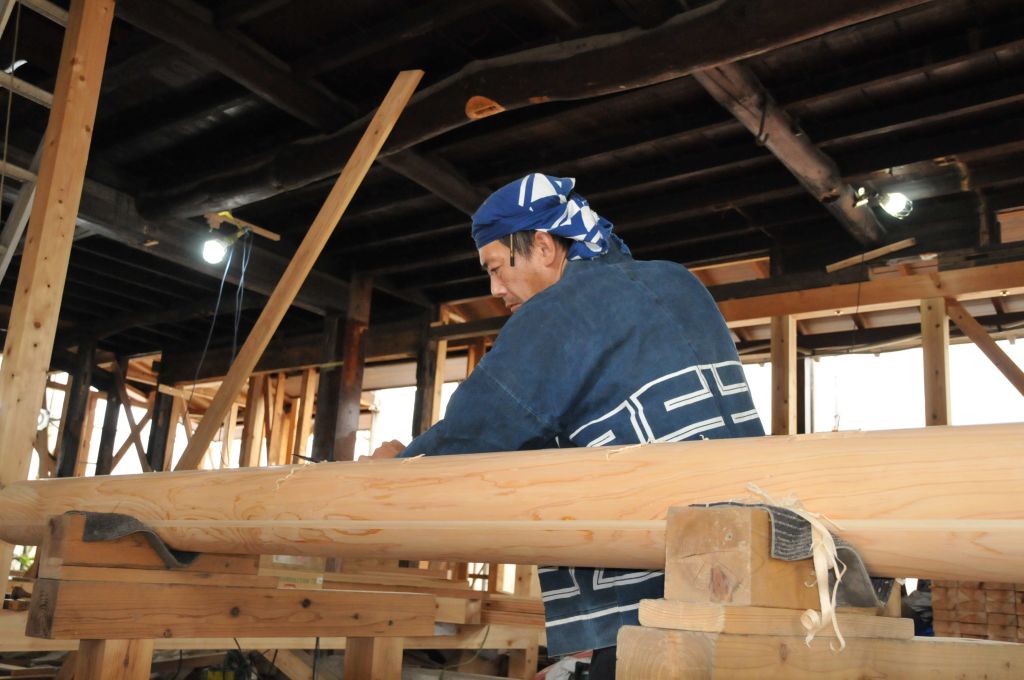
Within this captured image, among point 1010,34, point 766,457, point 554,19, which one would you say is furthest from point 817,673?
point 1010,34

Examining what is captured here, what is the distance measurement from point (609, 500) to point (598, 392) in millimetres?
442

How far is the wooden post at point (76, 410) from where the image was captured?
9.59 metres

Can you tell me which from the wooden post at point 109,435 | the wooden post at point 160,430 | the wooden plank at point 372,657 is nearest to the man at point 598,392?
the wooden plank at point 372,657

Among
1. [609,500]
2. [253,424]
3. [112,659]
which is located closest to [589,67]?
[112,659]

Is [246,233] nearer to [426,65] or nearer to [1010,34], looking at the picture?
[426,65]

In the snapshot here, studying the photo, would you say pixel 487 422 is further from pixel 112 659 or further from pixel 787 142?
pixel 787 142

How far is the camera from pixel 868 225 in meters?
5.94

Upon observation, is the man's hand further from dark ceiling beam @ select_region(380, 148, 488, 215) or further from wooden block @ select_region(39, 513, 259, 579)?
dark ceiling beam @ select_region(380, 148, 488, 215)

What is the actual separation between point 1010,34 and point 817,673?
3.97 meters

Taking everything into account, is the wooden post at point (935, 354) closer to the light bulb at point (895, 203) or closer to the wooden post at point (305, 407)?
the light bulb at point (895, 203)

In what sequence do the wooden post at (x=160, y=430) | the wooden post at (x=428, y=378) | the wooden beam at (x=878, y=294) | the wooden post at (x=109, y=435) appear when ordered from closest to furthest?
1. the wooden beam at (x=878, y=294)
2. the wooden post at (x=428, y=378)
3. the wooden post at (x=160, y=430)
4. the wooden post at (x=109, y=435)

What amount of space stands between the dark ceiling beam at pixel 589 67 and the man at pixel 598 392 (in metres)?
2.16

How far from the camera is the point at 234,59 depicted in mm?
4566

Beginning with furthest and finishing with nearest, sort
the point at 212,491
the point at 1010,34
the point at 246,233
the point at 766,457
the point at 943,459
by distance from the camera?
the point at 246,233
the point at 1010,34
the point at 212,491
the point at 766,457
the point at 943,459
